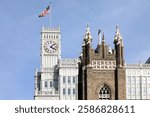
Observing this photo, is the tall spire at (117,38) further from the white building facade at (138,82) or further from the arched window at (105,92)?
the white building facade at (138,82)

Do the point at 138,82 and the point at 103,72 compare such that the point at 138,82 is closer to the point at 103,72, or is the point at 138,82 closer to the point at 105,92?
the point at 103,72

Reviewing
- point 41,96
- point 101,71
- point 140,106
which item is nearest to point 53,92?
point 41,96

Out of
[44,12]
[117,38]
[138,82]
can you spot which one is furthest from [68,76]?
[117,38]

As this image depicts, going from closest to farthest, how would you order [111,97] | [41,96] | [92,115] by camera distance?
[92,115], [111,97], [41,96]

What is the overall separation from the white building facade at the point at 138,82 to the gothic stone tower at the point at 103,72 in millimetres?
103961

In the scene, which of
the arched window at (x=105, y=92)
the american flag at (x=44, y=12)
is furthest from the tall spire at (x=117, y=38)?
the american flag at (x=44, y=12)

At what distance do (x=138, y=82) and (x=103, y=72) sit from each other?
109m

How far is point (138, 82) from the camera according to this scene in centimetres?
19612

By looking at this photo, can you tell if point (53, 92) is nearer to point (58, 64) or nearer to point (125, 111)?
point (58, 64)

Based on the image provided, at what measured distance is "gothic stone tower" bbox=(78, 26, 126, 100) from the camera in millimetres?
87625

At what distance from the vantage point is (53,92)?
19050 cm

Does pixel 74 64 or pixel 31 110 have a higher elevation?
pixel 74 64

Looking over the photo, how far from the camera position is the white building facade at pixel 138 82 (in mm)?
194750

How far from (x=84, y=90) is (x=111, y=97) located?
3997 mm
